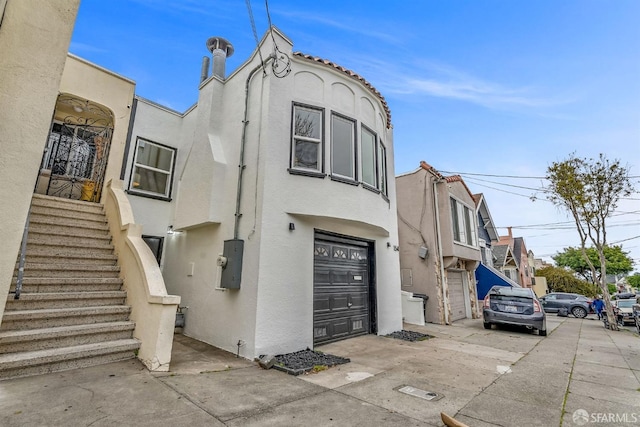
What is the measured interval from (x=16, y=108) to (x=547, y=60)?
13.0m

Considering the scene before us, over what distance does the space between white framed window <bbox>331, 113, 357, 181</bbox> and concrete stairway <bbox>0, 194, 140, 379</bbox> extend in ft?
16.5

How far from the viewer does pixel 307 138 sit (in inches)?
255

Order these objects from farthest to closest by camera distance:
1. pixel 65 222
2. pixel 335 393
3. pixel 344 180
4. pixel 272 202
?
pixel 344 180
pixel 65 222
pixel 272 202
pixel 335 393

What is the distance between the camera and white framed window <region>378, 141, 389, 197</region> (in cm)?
787

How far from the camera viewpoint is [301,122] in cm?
659

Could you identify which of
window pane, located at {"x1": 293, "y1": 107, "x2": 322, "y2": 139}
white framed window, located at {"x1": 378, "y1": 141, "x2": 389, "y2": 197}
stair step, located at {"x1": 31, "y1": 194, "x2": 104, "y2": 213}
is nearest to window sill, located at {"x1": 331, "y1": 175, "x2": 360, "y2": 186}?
window pane, located at {"x1": 293, "y1": 107, "x2": 322, "y2": 139}

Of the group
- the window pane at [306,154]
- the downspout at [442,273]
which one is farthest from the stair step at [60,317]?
the downspout at [442,273]

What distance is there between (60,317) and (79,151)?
22.2ft

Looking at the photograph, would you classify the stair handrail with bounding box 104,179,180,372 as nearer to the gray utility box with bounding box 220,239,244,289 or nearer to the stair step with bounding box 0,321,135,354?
the stair step with bounding box 0,321,135,354

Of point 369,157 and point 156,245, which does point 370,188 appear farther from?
point 156,245

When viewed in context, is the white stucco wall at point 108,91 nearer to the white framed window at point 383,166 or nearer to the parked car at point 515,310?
the white framed window at point 383,166

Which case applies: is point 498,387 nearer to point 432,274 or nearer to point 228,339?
point 228,339

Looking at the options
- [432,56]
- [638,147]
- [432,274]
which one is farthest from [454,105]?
[432,274]

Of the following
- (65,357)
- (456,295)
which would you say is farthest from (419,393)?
(456,295)
